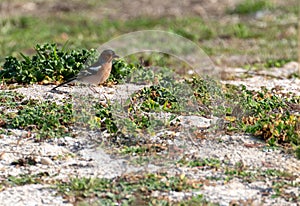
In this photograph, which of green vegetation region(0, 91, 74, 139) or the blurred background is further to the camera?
the blurred background

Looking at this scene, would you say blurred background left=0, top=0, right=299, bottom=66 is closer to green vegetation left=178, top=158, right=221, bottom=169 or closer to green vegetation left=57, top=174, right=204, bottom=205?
green vegetation left=178, top=158, right=221, bottom=169

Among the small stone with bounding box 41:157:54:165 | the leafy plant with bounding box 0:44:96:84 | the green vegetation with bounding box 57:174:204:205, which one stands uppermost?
the leafy plant with bounding box 0:44:96:84

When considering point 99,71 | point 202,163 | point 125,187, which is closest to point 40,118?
point 99,71

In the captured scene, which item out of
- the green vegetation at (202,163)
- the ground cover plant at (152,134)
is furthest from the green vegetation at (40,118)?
the green vegetation at (202,163)

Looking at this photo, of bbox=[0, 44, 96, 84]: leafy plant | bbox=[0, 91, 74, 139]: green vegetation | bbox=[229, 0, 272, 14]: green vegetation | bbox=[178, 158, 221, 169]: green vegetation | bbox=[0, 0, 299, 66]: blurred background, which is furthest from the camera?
bbox=[229, 0, 272, 14]: green vegetation

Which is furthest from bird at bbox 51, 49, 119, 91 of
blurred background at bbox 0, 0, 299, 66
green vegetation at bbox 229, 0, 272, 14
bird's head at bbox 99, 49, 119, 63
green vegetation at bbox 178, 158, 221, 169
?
green vegetation at bbox 229, 0, 272, 14

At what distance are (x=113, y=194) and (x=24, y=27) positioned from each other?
7.53m

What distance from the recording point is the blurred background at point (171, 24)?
421 inches

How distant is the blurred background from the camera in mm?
10695

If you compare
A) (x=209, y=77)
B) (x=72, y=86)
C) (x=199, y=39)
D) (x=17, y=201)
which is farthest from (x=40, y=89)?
(x=199, y=39)

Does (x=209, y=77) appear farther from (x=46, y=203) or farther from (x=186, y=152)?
(x=46, y=203)

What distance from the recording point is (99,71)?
21.3ft

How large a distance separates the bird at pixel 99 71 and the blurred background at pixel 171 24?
3.40 meters

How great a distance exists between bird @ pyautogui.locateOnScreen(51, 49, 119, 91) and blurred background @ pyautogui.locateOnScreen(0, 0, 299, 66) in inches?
134
